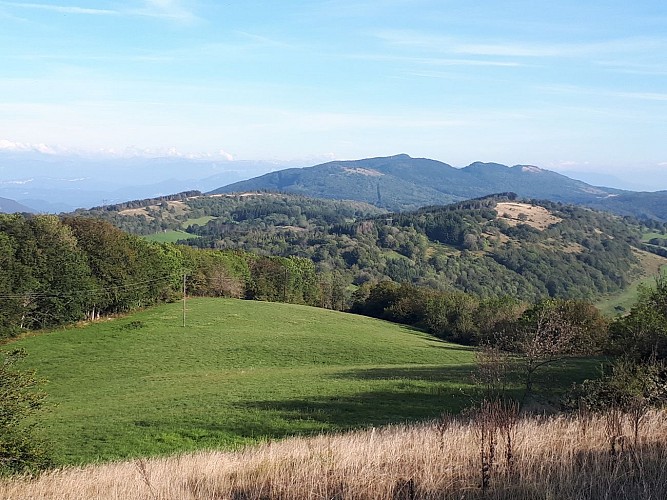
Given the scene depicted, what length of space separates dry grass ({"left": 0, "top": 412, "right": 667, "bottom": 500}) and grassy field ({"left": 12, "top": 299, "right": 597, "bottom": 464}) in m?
12.4

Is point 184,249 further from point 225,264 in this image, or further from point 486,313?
point 486,313

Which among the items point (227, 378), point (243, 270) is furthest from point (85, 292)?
point (243, 270)

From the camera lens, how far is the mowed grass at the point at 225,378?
21.6 metres

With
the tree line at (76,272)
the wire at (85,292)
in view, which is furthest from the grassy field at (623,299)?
the wire at (85,292)

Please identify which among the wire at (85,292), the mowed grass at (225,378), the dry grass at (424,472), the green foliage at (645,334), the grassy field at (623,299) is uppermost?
the dry grass at (424,472)

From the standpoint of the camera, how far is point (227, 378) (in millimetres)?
37125

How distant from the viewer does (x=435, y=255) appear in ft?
618

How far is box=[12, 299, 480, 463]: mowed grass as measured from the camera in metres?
21.6

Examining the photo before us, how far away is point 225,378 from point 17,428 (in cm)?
2325

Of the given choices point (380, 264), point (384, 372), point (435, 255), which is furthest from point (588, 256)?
point (384, 372)

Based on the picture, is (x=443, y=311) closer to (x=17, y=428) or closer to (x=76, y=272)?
(x=76, y=272)

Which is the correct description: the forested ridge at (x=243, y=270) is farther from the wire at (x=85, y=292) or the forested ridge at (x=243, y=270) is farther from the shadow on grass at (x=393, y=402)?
the shadow on grass at (x=393, y=402)

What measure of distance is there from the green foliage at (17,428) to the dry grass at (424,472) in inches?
311

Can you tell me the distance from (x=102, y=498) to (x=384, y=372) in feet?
106
